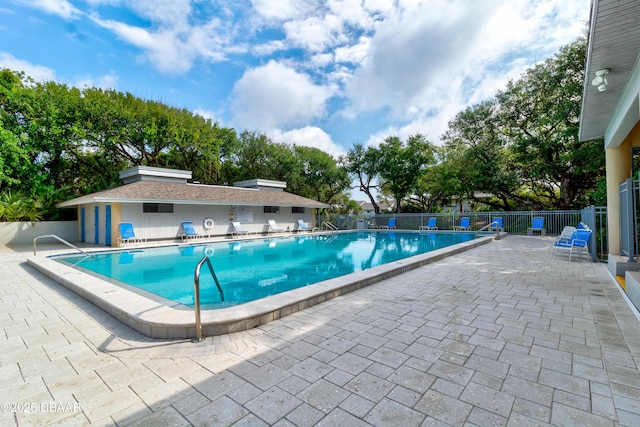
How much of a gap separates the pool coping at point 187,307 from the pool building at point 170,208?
8.02 metres

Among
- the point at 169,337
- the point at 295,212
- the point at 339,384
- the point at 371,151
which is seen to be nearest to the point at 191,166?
the point at 295,212

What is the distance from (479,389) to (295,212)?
62.5 feet

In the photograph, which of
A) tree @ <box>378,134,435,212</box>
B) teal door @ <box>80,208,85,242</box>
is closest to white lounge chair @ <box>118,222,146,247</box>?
teal door @ <box>80,208,85,242</box>

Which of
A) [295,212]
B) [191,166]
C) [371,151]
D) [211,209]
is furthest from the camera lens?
[371,151]

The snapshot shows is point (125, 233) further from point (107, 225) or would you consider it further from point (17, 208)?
point (17, 208)

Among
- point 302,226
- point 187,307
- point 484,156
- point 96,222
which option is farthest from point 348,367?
point 484,156

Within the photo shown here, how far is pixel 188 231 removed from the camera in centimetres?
1476

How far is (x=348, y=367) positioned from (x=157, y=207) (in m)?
14.3

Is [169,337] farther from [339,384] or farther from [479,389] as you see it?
[479,389]

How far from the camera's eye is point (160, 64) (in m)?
17.5

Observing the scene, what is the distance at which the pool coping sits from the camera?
10.7 feet

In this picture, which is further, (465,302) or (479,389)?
(465,302)

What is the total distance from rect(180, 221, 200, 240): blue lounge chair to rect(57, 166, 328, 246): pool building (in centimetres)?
21

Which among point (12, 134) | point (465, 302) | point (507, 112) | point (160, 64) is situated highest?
point (160, 64)
